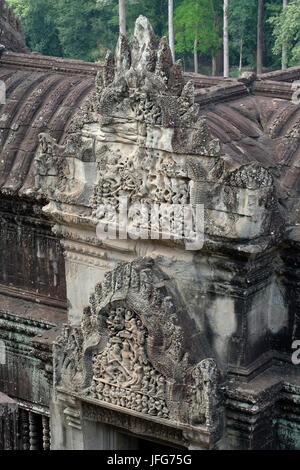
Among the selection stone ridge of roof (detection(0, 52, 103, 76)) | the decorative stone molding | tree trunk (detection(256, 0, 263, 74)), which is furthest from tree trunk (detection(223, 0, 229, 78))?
the decorative stone molding

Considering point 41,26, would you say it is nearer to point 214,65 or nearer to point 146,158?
point 214,65

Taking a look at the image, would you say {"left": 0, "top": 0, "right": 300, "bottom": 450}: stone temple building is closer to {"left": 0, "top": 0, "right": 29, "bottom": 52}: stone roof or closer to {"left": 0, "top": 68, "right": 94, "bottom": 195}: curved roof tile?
{"left": 0, "top": 68, "right": 94, "bottom": 195}: curved roof tile

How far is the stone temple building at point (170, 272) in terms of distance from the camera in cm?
783

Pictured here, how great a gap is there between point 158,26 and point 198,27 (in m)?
3.03

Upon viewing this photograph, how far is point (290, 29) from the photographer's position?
100 feet

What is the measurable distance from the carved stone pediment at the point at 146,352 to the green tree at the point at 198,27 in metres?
29.8

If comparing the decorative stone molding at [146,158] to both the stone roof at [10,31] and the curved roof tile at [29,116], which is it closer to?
the curved roof tile at [29,116]

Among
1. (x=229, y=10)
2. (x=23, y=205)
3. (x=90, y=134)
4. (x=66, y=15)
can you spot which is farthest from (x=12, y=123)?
(x=66, y=15)

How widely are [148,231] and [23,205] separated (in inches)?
99.6

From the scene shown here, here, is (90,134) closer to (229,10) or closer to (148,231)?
(148,231)

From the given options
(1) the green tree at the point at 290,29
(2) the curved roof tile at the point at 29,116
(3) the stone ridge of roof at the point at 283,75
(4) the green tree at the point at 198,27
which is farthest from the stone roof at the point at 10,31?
(4) the green tree at the point at 198,27

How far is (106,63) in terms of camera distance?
8242 mm

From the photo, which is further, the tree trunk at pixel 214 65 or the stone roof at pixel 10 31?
the tree trunk at pixel 214 65

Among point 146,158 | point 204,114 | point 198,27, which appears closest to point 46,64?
point 204,114
